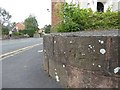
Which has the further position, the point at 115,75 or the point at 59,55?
the point at 59,55

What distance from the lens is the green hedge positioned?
7.64m

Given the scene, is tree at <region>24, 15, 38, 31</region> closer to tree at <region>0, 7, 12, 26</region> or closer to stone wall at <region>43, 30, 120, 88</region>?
tree at <region>0, 7, 12, 26</region>

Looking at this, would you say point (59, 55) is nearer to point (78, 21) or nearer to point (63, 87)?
point (63, 87)

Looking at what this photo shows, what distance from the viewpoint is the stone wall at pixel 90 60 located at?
3.71m

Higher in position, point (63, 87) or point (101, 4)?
point (101, 4)

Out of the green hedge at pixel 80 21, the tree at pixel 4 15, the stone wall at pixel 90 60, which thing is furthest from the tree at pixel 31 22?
the stone wall at pixel 90 60

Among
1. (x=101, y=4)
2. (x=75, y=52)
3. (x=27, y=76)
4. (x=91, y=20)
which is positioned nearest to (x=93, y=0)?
(x=101, y=4)

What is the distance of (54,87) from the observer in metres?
4.93

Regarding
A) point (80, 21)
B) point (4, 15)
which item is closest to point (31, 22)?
point (4, 15)

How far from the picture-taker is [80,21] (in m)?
7.85

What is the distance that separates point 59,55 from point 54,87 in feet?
1.78

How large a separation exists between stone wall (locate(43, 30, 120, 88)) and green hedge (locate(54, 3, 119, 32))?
9.30ft

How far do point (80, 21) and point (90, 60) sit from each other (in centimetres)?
400

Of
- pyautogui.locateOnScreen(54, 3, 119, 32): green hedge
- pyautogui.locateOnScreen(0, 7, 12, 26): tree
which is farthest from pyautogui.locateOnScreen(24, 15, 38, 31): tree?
pyautogui.locateOnScreen(54, 3, 119, 32): green hedge
